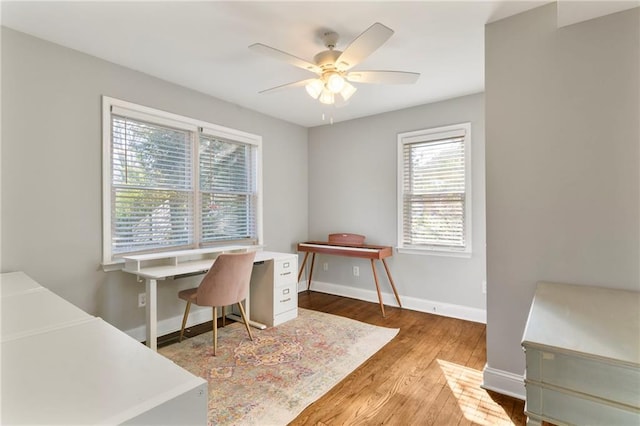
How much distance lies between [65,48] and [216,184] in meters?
1.69

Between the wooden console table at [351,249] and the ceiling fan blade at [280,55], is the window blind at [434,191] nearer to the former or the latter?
the wooden console table at [351,249]

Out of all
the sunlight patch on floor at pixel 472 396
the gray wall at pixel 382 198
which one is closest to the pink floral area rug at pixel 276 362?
the sunlight patch on floor at pixel 472 396

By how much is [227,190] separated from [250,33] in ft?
6.18

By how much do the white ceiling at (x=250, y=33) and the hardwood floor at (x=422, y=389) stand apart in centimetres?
248

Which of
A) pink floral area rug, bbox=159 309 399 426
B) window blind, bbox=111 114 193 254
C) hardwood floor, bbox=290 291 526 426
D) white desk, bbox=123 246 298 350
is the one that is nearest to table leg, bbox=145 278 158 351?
white desk, bbox=123 246 298 350

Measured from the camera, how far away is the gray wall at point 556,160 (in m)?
1.68

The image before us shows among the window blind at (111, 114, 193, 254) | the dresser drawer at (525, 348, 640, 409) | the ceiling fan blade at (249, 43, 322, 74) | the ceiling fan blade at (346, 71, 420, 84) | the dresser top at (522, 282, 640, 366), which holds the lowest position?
the dresser drawer at (525, 348, 640, 409)

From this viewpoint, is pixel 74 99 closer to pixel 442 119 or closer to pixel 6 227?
pixel 6 227

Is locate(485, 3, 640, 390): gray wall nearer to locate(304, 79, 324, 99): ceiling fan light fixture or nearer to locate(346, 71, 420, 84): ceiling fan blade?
locate(346, 71, 420, 84): ceiling fan blade

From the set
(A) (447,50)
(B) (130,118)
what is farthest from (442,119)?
(B) (130,118)

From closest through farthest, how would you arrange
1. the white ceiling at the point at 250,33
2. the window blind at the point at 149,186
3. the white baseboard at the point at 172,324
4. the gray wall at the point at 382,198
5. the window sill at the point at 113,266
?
the white ceiling at the point at 250,33 → the window sill at the point at 113,266 → the window blind at the point at 149,186 → the white baseboard at the point at 172,324 → the gray wall at the point at 382,198

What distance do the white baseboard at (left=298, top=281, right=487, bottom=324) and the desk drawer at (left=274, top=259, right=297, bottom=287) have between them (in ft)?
3.81

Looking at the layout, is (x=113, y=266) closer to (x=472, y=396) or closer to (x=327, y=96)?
(x=327, y=96)

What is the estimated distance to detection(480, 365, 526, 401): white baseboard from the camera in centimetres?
198
